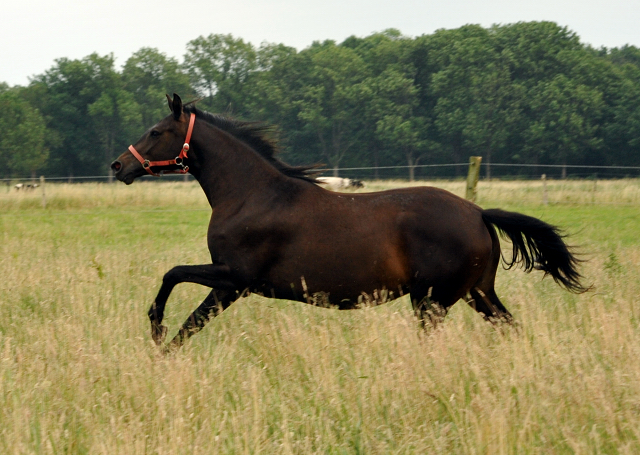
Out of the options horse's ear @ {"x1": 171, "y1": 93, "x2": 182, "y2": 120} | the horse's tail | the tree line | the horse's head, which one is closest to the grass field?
the horse's tail

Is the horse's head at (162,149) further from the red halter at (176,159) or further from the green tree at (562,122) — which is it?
the green tree at (562,122)

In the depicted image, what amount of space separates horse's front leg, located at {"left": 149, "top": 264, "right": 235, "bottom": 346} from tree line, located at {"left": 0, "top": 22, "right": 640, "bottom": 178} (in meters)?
46.0

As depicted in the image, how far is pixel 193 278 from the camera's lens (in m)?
5.08

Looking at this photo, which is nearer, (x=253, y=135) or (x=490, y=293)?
(x=490, y=293)

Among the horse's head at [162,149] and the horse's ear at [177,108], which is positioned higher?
the horse's ear at [177,108]

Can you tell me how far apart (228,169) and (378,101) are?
52397 mm

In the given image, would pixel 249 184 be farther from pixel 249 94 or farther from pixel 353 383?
pixel 249 94

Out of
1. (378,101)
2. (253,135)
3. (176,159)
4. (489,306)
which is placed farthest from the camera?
(378,101)

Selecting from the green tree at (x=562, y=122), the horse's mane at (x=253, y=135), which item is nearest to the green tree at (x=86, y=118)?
the green tree at (x=562, y=122)

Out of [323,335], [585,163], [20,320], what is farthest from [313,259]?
[585,163]

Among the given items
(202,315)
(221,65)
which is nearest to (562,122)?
(221,65)

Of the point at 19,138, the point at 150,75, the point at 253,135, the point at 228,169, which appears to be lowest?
the point at 228,169

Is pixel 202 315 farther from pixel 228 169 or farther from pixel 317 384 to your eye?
pixel 317 384

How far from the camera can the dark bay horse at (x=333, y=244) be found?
16.5 feet
